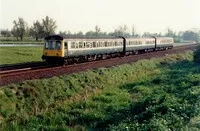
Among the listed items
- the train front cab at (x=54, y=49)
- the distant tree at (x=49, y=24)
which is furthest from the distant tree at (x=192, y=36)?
the train front cab at (x=54, y=49)

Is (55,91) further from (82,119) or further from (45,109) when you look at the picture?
(82,119)

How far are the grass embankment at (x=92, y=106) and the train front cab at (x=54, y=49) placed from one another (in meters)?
3.36

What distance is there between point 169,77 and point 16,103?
16400mm

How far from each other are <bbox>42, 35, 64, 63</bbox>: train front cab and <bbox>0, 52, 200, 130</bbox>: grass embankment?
3.36 meters

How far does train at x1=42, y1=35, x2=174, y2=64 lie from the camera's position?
84.7 ft

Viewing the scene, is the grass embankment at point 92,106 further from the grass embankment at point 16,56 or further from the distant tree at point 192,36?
the distant tree at point 192,36

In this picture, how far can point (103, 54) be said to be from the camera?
110 feet

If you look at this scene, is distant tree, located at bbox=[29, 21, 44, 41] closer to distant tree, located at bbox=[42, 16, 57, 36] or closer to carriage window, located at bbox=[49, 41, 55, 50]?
distant tree, located at bbox=[42, 16, 57, 36]

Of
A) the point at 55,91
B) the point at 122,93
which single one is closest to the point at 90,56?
the point at 122,93

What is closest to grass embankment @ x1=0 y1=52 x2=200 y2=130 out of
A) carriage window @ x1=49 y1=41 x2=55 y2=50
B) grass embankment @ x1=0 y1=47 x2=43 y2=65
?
carriage window @ x1=49 y1=41 x2=55 y2=50

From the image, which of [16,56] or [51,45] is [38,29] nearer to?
[16,56]

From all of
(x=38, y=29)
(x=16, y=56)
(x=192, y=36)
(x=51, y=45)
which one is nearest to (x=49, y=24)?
(x=38, y=29)

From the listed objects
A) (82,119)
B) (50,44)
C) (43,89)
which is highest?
(50,44)

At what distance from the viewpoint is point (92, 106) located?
18031 mm
